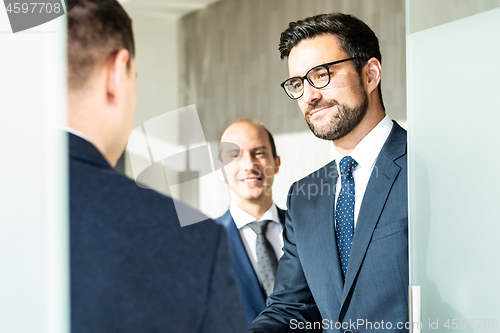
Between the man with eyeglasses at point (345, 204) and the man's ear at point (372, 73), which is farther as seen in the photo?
the man's ear at point (372, 73)

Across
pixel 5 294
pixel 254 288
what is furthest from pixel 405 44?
pixel 5 294

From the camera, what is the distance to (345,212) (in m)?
1.30

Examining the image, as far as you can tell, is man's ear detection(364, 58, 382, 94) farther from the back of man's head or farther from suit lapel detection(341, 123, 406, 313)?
the back of man's head

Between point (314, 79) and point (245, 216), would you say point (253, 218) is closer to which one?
point (245, 216)

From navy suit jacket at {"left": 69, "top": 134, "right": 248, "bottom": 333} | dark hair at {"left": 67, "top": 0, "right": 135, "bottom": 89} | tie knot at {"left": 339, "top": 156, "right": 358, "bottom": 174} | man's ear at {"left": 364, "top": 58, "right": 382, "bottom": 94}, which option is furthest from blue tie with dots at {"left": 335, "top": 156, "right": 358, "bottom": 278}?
dark hair at {"left": 67, "top": 0, "right": 135, "bottom": 89}

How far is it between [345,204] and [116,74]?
0.81 meters

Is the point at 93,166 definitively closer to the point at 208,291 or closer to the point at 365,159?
the point at 208,291

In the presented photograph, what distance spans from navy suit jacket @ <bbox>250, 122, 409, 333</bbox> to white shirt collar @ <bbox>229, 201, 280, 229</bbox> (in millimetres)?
60

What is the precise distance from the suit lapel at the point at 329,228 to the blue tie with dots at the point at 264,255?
19cm

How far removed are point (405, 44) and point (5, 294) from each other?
116 cm

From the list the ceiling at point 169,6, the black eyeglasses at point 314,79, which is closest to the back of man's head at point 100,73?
the ceiling at point 169,6

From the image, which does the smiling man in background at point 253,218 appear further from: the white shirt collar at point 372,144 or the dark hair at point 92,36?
the dark hair at point 92,36

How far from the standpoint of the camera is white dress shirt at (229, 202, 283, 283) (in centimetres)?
148

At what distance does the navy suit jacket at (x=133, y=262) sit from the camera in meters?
0.61
